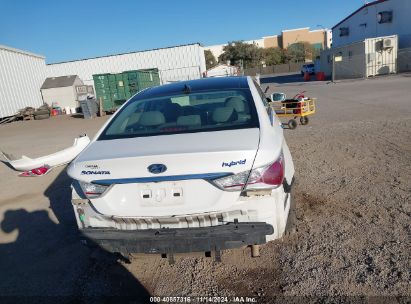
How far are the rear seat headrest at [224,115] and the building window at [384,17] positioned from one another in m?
39.0

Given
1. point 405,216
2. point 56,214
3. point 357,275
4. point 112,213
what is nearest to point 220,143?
point 112,213

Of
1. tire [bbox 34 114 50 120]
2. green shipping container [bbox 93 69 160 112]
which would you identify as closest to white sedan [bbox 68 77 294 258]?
green shipping container [bbox 93 69 160 112]

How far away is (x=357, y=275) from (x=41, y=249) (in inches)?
125

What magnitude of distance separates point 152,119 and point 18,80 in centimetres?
2772

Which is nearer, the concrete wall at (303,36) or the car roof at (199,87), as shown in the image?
the car roof at (199,87)

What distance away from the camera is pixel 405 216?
371cm

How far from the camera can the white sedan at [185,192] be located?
239 centimetres

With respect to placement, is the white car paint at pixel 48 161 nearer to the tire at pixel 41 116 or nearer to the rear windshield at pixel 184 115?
the rear windshield at pixel 184 115

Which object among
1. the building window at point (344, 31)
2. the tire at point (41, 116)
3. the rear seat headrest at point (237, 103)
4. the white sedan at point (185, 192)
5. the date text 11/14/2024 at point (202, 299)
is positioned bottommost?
the tire at point (41, 116)

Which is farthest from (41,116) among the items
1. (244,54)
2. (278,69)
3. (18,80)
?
(244,54)

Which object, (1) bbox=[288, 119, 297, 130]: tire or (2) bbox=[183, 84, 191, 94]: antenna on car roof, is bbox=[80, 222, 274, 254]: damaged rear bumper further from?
(1) bbox=[288, 119, 297, 130]: tire

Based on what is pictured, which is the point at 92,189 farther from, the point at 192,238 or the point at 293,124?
the point at 293,124

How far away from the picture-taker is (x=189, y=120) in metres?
3.16

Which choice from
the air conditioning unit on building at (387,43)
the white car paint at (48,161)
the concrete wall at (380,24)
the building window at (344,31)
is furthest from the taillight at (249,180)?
the building window at (344,31)
